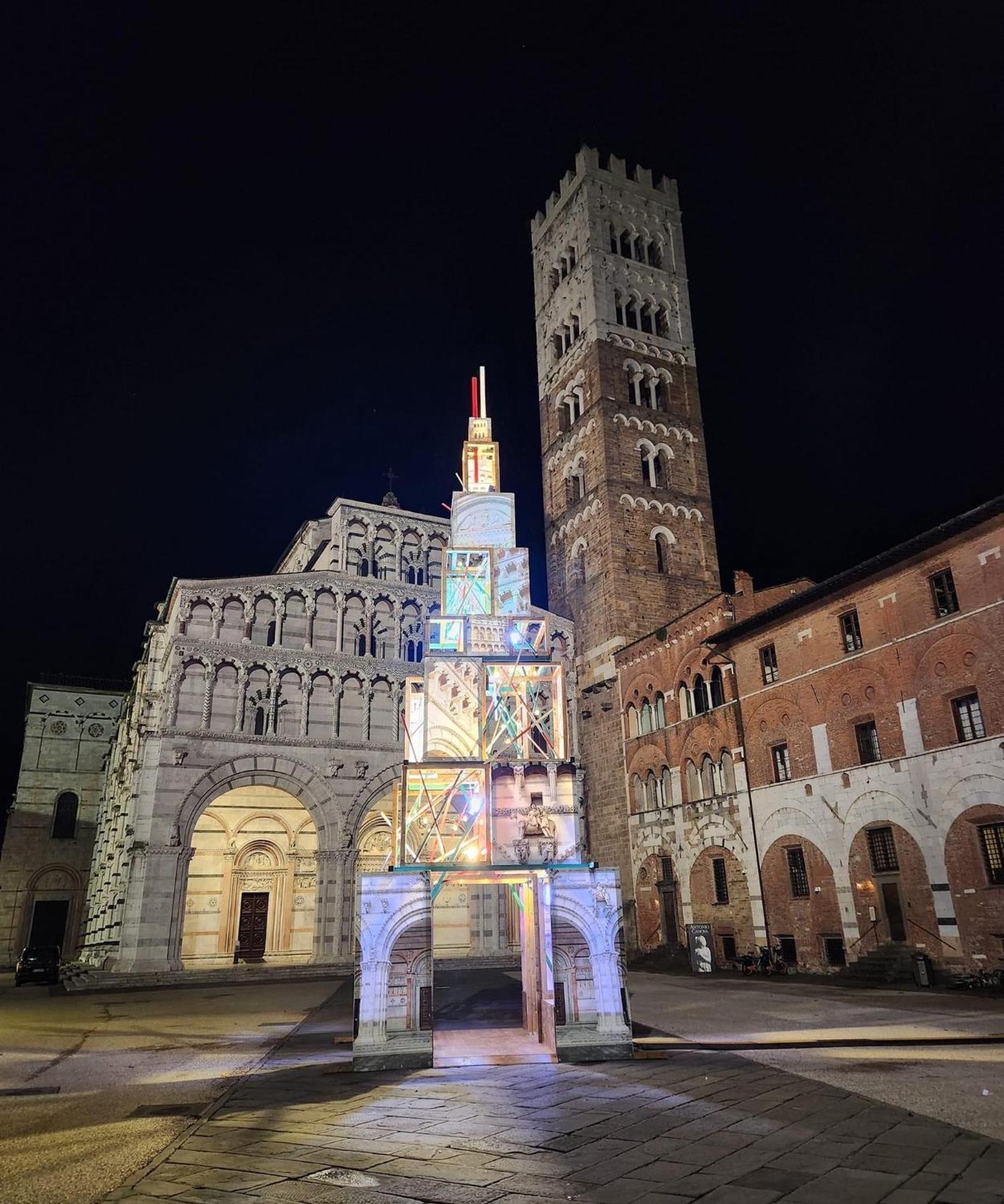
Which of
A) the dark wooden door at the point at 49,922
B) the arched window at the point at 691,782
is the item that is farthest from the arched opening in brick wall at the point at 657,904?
the dark wooden door at the point at 49,922

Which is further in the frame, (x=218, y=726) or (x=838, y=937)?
(x=218, y=726)

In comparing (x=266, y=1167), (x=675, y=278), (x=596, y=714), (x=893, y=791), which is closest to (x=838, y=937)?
(x=893, y=791)

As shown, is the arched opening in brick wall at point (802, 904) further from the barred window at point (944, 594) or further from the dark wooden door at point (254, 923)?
the dark wooden door at point (254, 923)

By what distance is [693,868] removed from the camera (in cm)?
2973

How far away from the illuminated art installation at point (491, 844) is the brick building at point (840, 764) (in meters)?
12.2

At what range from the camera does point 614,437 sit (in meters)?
41.3

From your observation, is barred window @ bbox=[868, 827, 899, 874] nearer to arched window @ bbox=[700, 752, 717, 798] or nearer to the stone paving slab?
arched window @ bbox=[700, 752, 717, 798]

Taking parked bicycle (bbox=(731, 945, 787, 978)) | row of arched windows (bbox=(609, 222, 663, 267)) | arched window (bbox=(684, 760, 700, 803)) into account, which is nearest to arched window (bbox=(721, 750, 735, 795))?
arched window (bbox=(684, 760, 700, 803))

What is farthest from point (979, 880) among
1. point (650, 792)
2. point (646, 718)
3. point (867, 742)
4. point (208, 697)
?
point (208, 697)

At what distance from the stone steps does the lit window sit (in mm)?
18752

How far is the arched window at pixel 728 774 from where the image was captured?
2844 cm

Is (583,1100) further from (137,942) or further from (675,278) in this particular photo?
(675,278)

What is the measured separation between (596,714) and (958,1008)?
2157 centimetres

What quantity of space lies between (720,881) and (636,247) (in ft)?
121
